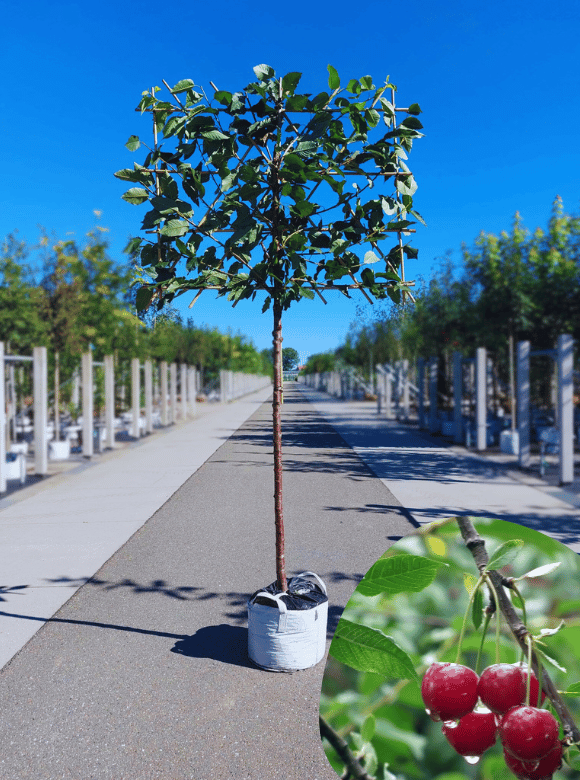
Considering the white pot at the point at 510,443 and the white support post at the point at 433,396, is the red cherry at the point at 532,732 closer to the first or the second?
the white pot at the point at 510,443

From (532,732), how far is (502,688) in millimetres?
37

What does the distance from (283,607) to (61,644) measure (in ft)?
4.71

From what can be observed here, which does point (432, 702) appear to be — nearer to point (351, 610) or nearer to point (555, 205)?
point (351, 610)

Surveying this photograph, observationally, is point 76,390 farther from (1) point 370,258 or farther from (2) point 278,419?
(1) point 370,258

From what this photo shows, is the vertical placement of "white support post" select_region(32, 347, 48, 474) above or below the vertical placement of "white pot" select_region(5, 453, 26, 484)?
above

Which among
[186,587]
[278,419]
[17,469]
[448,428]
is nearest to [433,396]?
[448,428]

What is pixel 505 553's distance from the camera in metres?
0.58

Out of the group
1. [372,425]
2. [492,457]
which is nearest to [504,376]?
[372,425]

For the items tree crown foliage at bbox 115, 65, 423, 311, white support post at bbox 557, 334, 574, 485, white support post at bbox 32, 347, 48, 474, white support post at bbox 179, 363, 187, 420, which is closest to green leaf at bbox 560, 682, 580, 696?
tree crown foliage at bbox 115, 65, 423, 311

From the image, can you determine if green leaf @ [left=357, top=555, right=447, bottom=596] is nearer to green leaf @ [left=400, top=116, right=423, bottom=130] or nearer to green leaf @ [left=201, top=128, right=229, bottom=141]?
green leaf @ [left=400, top=116, right=423, bottom=130]

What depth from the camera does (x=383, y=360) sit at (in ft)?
105

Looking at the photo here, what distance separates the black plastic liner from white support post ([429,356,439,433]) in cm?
1501

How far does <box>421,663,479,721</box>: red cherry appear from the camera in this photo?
0.53 metres

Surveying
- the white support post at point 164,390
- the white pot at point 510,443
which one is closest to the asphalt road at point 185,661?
the white pot at point 510,443
